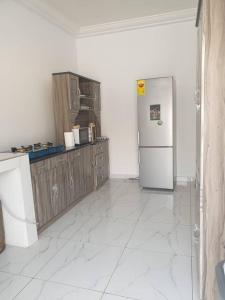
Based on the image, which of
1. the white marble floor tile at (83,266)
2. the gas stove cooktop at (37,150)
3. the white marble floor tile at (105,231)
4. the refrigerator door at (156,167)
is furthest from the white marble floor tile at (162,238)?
the gas stove cooktop at (37,150)

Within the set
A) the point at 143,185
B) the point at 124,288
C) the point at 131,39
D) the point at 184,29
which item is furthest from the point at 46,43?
the point at 124,288

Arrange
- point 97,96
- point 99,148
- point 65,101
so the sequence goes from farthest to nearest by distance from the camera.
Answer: point 97,96 → point 99,148 → point 65,101

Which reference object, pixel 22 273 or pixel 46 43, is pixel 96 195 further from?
pixel 46 43

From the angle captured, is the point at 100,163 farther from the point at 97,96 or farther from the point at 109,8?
the point at 109,8

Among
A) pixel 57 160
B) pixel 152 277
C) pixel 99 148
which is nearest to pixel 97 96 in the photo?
pixel 99 148

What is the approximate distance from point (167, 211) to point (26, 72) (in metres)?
2.71

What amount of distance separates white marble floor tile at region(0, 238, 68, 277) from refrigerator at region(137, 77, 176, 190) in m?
1.98

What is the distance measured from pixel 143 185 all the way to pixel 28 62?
264 centimetres

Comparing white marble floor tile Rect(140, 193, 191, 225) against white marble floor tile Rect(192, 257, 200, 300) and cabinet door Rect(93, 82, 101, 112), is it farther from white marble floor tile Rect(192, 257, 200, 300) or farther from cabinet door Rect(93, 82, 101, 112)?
cabinet door Rect(93, 82, 101, 112)

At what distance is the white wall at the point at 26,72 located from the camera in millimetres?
2814

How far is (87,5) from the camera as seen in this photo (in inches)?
138

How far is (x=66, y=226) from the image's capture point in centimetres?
280

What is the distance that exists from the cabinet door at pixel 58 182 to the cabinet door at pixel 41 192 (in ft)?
0.27

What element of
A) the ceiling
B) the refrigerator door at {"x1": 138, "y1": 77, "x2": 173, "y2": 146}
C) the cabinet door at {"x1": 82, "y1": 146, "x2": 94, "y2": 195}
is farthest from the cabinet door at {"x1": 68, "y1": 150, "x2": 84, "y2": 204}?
the ceiling
